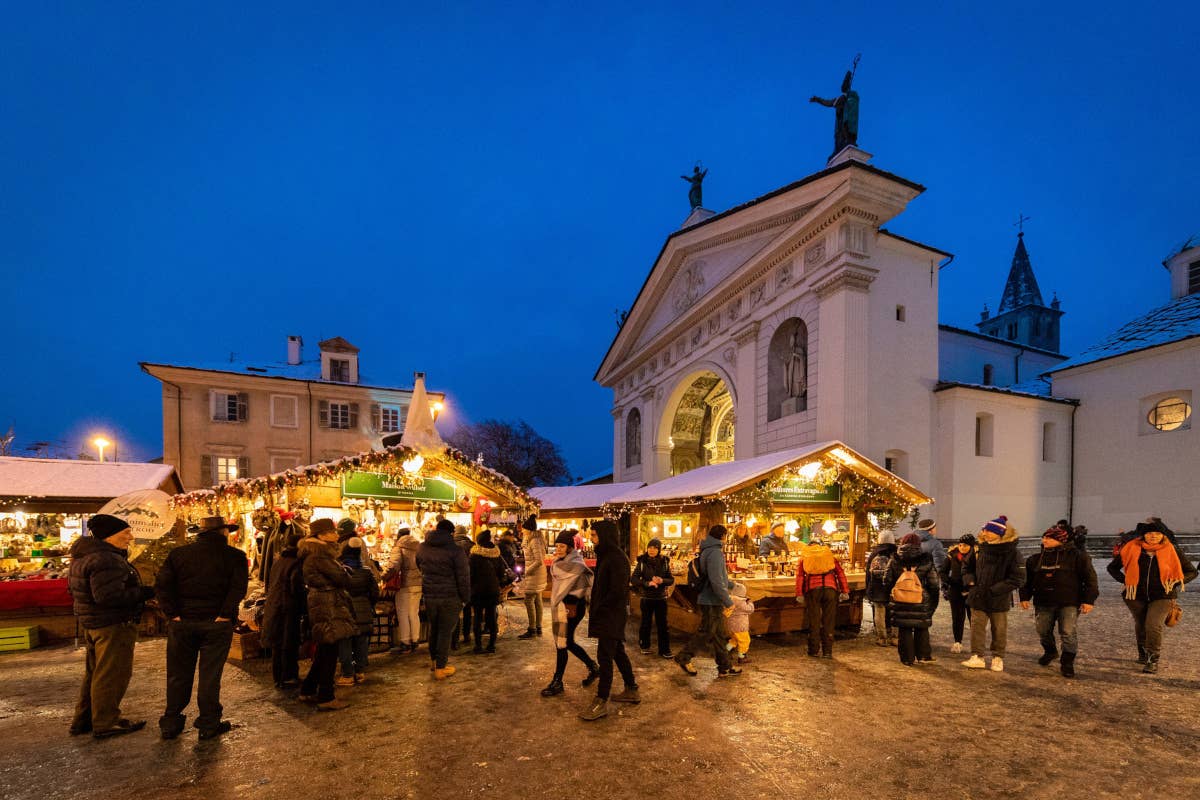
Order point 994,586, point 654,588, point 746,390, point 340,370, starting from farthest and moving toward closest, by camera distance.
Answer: point 340,370
point 746,390
point 654,588
point 994,586

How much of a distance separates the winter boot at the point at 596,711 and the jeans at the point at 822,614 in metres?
3.89

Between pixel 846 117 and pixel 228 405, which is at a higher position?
pixel 846 117

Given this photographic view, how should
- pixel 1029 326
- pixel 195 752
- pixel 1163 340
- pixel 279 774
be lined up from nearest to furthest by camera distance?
pixel 279 774 → pixel 195 752 → pixel 1163 340 → pixel 1029 326

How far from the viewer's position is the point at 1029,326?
122 ft

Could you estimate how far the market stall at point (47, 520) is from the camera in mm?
8836

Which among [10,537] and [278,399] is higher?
[278,399]

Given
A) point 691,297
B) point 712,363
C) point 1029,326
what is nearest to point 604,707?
point 712,363

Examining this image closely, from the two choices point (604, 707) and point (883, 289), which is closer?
point (604, 707)

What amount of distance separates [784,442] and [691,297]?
Result: 357 inches

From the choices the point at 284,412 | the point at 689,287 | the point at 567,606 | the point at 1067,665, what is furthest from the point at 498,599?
the point at 284,412

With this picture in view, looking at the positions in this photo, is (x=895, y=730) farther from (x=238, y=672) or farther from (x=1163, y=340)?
(x=1163, y=340)

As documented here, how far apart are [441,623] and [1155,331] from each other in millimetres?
24958

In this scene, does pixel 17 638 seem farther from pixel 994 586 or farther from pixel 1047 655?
pixel 1047 655

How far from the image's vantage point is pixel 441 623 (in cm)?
686
